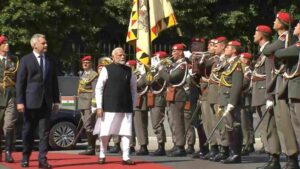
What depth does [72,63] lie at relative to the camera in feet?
104

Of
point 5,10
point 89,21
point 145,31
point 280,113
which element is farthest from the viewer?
point 89,21

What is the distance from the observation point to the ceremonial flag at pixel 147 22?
18125 millimetres

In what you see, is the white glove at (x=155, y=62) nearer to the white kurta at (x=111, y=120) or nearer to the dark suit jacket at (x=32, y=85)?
the white kurta at (x=111, y=120)

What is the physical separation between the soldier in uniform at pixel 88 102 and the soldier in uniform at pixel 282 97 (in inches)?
197

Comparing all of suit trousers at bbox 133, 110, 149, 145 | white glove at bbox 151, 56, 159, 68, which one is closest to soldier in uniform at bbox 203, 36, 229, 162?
white glove at bbox 151, 56, 159, 68

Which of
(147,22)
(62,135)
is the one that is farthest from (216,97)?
(62,135)

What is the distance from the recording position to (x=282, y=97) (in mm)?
11703

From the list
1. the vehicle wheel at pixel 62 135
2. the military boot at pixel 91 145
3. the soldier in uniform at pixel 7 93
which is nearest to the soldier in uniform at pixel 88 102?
the military boot at pixel 91 145

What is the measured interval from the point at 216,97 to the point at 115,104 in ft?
6.05

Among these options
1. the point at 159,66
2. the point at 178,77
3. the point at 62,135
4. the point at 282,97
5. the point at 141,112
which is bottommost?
the point at 62,135

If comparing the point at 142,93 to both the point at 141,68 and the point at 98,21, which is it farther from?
the point at 98,21

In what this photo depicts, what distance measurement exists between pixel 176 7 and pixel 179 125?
17.8 m

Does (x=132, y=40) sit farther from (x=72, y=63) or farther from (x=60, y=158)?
(x=72, y=63)

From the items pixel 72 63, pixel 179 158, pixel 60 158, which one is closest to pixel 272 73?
pixel 179 158
